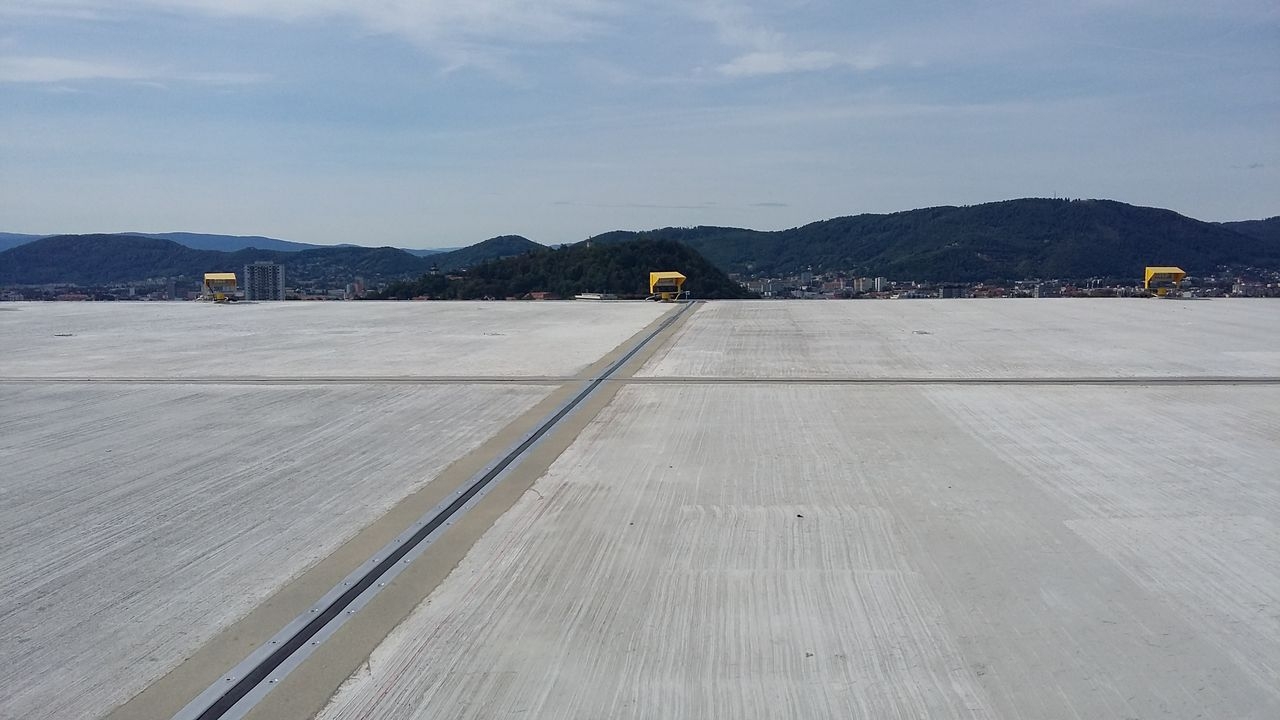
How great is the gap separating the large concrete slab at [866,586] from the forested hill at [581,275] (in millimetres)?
18283

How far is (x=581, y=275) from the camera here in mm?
27781

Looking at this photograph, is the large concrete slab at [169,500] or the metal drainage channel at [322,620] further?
the large concrete slab at [169,500]

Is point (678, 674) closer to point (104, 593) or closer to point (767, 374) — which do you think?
point (104, 593)

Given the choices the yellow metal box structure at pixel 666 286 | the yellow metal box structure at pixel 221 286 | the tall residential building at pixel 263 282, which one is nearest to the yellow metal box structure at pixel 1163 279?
the yellow metal box structure at pixel 666 286

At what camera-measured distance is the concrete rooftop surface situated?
2.97 m

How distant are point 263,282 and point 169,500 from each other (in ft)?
68.0

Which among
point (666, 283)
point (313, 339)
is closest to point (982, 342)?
point (313, 339)

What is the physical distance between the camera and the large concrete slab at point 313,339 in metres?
10.0

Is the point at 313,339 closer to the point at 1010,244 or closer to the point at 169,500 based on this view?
the point at 169,500

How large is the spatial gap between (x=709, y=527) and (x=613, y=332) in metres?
9.55

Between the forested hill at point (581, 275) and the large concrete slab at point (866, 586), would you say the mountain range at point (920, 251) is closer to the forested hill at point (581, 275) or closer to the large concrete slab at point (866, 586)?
the forested hill at point (581, 275)

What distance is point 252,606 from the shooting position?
11.8ft

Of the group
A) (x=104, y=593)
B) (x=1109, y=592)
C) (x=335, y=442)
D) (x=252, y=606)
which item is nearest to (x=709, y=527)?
(x=1109, y=592)

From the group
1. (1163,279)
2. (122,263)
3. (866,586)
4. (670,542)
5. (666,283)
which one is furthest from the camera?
(122,263)
